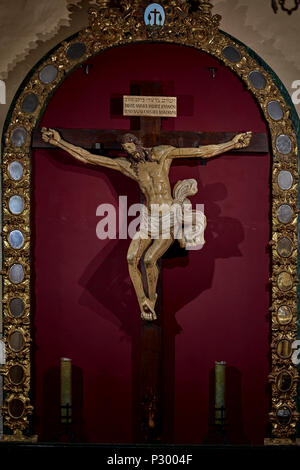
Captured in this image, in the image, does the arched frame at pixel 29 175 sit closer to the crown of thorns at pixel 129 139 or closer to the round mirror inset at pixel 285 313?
the round mirror inset at pixel 285 313

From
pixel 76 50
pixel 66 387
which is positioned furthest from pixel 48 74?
pixel 66 387

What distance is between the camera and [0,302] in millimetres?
4566

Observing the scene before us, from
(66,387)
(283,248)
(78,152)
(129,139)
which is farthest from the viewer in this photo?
(283,248)

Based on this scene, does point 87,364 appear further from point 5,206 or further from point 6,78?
point 6,78

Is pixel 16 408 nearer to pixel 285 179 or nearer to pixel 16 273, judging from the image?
pixel 16 273

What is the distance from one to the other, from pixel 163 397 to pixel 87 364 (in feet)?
1.71

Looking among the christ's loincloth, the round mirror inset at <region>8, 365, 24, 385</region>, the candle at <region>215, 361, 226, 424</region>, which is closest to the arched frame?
the round mirror inset at <region>8, 365, 24, 385</region>

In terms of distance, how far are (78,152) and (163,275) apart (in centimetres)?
94

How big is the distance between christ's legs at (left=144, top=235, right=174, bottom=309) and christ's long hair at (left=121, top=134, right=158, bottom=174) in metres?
0.45

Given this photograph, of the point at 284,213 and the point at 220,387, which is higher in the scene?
the point at 284,213

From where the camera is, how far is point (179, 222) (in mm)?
4289

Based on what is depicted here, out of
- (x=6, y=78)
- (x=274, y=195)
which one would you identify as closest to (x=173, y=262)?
(x=274, y=195)

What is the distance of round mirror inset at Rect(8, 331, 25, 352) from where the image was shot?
454cm

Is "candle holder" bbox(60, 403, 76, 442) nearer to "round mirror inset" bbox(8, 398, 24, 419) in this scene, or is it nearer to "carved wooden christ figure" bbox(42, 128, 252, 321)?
"round mirror inset" bbox(8, 398, 24, 419)
